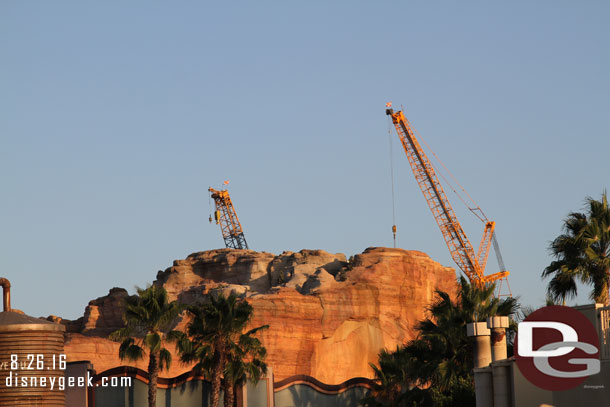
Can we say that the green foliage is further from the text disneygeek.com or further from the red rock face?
the red rock face

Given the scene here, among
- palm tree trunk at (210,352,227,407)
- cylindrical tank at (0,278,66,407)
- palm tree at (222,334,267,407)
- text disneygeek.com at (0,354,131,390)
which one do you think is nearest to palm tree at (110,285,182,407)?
palm tree trunk at (210,352,227,407)

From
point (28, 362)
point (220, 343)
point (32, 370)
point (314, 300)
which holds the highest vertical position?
point (314, 300)

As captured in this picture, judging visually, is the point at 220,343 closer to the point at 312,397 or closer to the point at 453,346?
the point at 453,346

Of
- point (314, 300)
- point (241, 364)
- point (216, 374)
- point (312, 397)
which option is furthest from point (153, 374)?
point (314, 300)

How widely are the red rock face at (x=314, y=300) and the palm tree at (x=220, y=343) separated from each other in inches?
1214

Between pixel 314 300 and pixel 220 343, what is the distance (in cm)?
4893

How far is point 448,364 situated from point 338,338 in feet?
198

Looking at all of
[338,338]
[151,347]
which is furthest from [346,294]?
[151,347]

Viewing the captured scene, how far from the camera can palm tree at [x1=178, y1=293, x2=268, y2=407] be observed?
2271 inches

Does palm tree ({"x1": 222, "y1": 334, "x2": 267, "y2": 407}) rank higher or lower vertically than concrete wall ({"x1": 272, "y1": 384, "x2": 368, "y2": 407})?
higher

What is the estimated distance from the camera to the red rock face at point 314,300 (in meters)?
102

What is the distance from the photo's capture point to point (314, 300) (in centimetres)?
10662

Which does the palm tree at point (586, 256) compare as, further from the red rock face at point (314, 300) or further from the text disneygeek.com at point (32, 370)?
the red rock face at point (314, 300)

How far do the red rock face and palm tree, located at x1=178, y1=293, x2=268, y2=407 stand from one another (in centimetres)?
3084
